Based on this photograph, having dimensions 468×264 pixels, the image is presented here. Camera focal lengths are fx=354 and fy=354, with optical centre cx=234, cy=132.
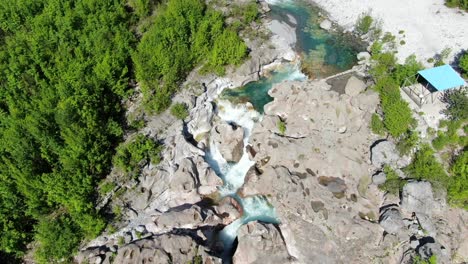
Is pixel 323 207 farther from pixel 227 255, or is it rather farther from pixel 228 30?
pixel 228 30

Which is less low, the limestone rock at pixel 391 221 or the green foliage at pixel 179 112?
the green foliage at pixel 179 112

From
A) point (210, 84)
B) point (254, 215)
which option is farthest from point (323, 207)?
point (210, 84)

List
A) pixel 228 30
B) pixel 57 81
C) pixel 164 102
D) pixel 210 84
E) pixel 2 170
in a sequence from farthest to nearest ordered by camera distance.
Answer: pixel 228 30 < pixel 210 84 < pixel 164 102 < pixel 57 81 < pixel 2 170

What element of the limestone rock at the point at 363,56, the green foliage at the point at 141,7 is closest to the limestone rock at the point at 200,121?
the green foliage at the point at 141,7

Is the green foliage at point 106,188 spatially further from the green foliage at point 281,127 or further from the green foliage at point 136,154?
the green foliage at point 281,127

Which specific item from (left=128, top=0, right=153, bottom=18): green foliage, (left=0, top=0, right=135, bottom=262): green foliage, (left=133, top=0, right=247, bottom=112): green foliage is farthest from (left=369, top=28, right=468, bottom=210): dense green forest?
(left=128, top=0, right=153, bottom=18): green foliage

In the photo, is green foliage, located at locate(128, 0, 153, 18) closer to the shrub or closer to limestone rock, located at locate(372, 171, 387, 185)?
the shrub

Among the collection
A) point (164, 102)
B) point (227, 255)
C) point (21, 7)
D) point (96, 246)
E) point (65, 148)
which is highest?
point (21, 7)
